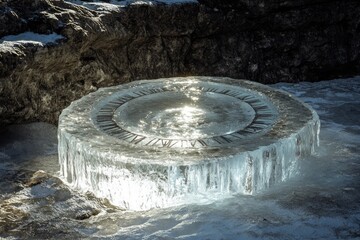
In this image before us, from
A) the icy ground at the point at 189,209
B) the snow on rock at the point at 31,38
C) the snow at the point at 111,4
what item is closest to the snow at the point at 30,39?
the snow on rock at the point at 31,38

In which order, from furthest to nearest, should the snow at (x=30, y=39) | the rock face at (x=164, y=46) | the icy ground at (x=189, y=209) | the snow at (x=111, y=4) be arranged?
1. the snow at (x=111, y=4)
2. the rock face at (x=164, y=46)
3. the snow at (x=30, y=39)
4. the icy ground at (x=189, y=209)

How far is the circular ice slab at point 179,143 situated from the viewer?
3949 mm

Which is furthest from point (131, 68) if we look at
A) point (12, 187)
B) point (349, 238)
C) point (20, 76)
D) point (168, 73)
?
point (349, 238)

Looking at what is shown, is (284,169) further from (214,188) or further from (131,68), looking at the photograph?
(131,68)

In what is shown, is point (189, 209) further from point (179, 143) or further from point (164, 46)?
point (164, 46)

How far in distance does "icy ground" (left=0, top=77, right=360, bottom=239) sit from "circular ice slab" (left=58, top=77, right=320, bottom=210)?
0.46 ft

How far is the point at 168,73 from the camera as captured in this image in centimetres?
676

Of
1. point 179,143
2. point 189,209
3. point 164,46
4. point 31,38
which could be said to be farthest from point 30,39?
point 189,209

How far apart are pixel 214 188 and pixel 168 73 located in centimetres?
301

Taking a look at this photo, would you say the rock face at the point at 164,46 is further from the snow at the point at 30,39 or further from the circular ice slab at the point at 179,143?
the circular ice slab at the point at 179,143

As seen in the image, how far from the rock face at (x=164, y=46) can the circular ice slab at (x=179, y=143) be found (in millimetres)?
704

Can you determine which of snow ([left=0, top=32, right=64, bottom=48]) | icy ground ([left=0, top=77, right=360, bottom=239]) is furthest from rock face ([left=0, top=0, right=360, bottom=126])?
Answer: icy ground ([left=0, top=77, right=360, bottom=239])

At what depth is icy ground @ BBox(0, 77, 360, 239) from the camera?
3576 millimetres

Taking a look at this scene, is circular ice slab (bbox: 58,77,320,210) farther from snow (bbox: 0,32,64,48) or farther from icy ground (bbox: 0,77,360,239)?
snow (bbox: 0,32,64,48)
